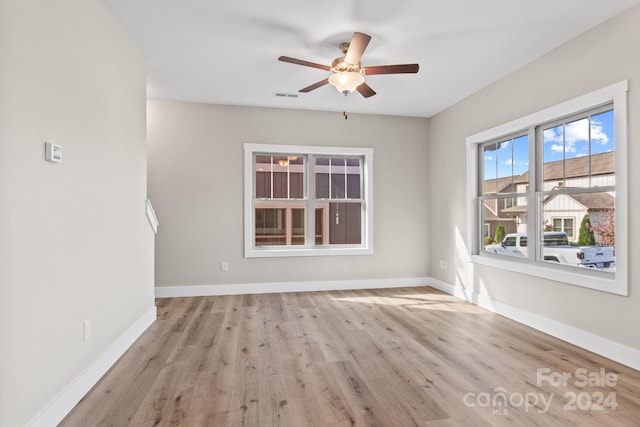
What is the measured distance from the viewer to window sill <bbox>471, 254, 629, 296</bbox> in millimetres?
2729

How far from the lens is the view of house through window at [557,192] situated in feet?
9.81

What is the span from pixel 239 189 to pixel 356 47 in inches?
114

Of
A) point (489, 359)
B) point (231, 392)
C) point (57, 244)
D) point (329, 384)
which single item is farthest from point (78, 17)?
point (489, 359)

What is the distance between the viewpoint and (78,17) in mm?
2188

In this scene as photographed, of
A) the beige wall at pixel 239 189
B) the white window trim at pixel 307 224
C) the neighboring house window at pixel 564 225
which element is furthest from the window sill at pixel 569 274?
the white window trim at pixel 307 224

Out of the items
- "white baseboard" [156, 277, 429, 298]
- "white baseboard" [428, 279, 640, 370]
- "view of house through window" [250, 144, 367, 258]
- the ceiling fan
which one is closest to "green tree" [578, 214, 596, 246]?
"white baseboard" [428, 279, 640, 370]

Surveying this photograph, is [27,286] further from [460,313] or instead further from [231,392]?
[460,313]

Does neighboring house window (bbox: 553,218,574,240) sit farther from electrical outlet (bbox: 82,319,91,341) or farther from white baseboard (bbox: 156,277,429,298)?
electrical outlet (bbox: 82,319,91,341)

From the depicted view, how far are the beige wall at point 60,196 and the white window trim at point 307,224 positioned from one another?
6.67 ft

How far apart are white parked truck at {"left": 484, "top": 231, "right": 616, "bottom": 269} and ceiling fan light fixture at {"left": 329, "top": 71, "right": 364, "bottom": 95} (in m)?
2.46

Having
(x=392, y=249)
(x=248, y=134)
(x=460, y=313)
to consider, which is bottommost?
(x=460, y=313)

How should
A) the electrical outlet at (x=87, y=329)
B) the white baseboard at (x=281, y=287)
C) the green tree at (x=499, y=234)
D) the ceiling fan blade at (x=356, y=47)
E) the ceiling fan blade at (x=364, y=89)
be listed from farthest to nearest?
the white baseboard at (x=281, y=287) → the green tree at (x=499, y=234) → the ceiling fan blade at (x=364, y=89) → the ceiling fan blade at (x=356, y=47) → the electrical outlet at (x=87, y=329)

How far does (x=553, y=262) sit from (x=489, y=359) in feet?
4.53

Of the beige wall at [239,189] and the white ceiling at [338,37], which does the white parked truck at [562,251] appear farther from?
the white ceiling at [338,37]
